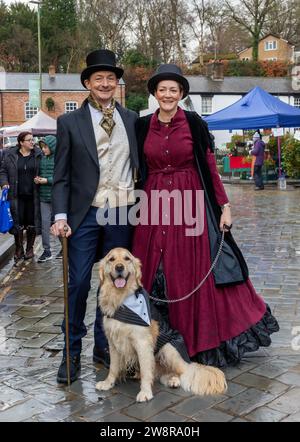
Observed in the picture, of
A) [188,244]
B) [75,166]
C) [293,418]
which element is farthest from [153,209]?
[293,418]

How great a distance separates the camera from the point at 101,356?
4.27 metres

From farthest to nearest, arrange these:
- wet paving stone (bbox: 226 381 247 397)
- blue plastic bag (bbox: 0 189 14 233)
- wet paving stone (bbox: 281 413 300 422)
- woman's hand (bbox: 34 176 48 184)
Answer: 1. woman's hand (bbox: 34 176 48 184)
2. blue plastic bag (bbox: 0 189 14 233)
3. wet paving stone (bbox: 226 381 247 397)
4. wet paving stone (bbox: 281 413 300 422)

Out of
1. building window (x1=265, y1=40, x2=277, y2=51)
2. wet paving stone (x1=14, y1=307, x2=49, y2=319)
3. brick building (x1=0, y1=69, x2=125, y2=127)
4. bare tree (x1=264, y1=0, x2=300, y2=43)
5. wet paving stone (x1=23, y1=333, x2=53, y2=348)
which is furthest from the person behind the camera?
building window (x1=265, y1=40, x2=277, y2=51)

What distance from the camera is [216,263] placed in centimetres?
406

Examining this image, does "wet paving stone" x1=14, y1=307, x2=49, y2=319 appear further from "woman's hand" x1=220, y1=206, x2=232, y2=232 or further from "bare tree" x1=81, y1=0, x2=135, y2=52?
"bare tree" x1=81, y1=0, x2=135, y2=52

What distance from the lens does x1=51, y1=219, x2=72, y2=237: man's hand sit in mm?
3838

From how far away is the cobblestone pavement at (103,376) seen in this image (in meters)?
3.39

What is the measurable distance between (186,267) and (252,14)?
50730 millimetres

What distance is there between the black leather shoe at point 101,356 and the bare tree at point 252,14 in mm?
49669

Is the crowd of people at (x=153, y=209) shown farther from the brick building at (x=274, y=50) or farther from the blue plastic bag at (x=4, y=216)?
the brick building at (x=274, y=50)

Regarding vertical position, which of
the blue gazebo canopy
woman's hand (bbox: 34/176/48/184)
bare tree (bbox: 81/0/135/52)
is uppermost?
bare tree (bbox: 81/0/135/52)

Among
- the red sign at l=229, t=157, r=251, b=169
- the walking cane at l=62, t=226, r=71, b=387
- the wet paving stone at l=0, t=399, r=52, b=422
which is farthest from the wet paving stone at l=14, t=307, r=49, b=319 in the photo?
the red sign at l=229, t=157, r=251, b=169

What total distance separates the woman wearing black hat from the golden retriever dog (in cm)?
23

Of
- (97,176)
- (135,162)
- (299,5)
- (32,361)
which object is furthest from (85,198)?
(299,5)
